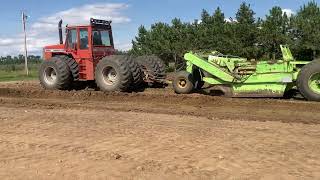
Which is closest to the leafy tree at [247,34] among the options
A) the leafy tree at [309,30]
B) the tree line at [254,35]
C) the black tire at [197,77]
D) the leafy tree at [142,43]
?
the tree line at [254,35]

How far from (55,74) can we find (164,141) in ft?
35.0

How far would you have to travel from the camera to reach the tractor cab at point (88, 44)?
1711 centimetres

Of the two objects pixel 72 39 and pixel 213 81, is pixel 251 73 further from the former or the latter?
pixel 72 39

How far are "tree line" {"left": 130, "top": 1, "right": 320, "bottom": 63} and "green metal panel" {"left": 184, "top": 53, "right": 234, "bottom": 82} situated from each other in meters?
14.0

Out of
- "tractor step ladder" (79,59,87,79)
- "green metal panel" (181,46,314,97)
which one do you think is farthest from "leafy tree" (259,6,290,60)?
"green metal panel" (181,46,314,97)

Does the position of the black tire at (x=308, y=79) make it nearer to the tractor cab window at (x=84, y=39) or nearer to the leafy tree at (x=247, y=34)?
the tractor cab window at (x=84, y=39)

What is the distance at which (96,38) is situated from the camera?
17.3 metres

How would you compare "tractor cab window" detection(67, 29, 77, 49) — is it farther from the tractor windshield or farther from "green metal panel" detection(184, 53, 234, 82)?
"green metal panel" detection(184, 53, 234, 82)

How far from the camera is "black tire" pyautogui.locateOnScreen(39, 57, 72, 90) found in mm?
17500

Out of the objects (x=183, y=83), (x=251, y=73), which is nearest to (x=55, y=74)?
(x=183, y=83)

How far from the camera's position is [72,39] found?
57.3 feet

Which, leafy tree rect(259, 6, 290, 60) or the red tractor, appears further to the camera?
leafy tree rect(259, 6, 290, 60)

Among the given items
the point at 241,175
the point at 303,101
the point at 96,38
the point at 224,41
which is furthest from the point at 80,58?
the point at 224,41

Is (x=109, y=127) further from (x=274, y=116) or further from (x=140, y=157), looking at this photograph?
(x=274, y=116)
